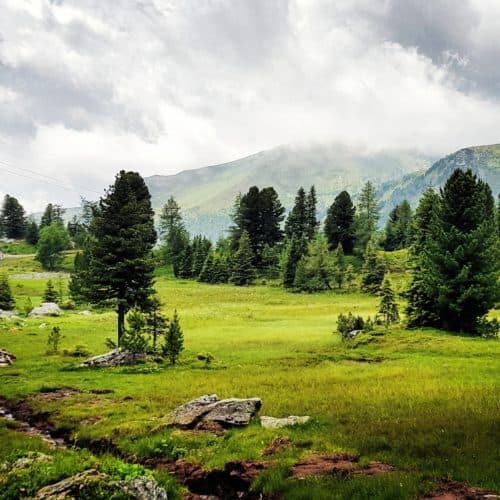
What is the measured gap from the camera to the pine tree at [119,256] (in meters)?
38.0

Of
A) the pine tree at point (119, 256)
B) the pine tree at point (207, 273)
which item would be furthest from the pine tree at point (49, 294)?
the pine tree at point (207, 273)

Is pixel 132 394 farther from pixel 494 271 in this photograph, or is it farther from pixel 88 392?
pixel 494 271

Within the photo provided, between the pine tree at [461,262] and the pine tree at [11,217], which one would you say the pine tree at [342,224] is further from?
the pine tree at [11,217]

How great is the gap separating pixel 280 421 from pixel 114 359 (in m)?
18.5

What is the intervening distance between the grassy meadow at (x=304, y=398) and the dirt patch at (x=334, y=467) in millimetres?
372

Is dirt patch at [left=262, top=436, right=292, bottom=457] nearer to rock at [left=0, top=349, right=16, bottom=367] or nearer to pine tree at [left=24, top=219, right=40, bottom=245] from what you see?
rock at [left=0, top=349, right=16, bottom=367]

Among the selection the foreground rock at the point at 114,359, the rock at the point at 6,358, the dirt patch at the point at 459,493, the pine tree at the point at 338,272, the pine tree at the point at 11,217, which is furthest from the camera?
the pine tree at the point at 11,217

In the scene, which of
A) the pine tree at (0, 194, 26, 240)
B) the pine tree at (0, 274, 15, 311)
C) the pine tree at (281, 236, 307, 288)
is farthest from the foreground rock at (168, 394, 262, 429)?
the pine tree at (0, 194, 26, 240)

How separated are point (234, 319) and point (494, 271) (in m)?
Answer: 31.4

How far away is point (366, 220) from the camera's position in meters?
122

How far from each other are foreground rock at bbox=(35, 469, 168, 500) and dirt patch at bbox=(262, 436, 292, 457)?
16.6 ft

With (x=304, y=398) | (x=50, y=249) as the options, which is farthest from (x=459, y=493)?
(x=50, y=249)

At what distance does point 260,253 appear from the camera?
Answer: 11919cm

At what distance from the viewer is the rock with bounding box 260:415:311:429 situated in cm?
1644
